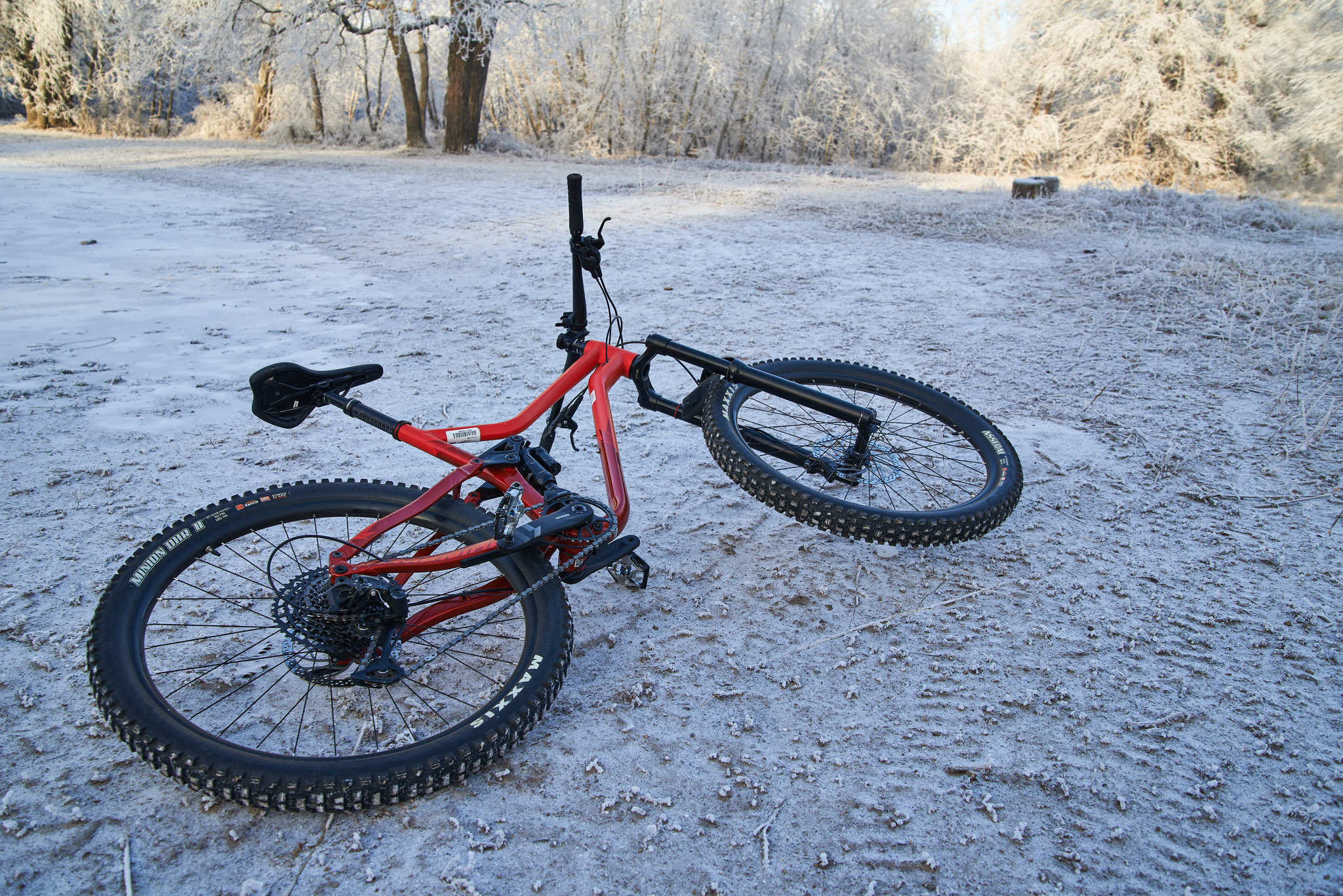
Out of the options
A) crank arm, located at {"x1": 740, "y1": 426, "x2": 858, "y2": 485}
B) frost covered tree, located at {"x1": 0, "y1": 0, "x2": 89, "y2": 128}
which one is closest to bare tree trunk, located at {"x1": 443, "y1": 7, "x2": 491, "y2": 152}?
frost covered tree, located at {"x1": 0, "y1": 0, "x2": 89, "y2": 128}

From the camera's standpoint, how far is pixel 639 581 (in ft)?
7.39

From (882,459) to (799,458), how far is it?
42 centimetres

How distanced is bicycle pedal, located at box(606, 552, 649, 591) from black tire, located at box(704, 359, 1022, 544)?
0.38 meters

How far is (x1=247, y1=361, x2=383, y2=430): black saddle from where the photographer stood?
1896 mm

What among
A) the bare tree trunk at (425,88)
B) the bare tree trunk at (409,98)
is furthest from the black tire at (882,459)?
the bare tree trunk at (425,88)

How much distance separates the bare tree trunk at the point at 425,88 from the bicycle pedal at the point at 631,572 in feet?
46.3

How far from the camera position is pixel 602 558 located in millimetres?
1925

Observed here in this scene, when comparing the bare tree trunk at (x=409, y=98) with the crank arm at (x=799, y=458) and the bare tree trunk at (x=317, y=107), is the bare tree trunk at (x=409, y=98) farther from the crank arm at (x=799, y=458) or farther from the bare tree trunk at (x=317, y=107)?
the crank arm at (x=799, y=458)

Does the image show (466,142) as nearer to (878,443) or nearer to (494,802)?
(878,443)

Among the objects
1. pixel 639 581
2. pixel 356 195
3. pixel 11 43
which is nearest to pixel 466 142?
pixel 356 195

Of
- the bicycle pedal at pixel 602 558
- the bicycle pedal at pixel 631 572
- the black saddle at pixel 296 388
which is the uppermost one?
the black saddle at pixel 296 388

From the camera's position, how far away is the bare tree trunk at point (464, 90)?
13273 mm

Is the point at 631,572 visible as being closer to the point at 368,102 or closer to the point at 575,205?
the point at 575,205

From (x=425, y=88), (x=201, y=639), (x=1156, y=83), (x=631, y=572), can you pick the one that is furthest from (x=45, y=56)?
(x=1156, y=83)
